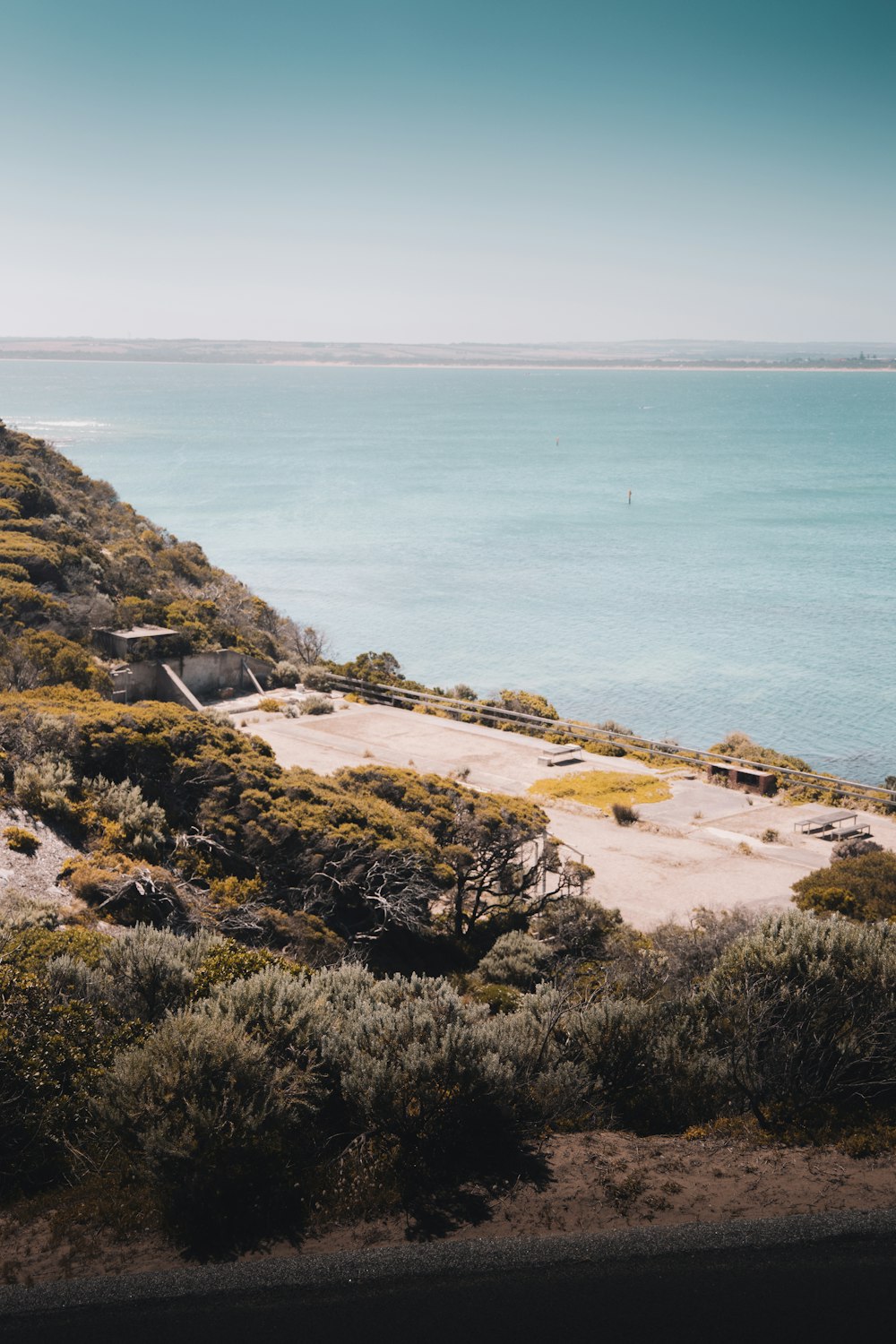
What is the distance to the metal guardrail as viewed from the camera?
2522 centimetres

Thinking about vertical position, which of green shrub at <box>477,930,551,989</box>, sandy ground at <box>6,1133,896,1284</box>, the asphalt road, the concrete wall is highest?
the asphalt road

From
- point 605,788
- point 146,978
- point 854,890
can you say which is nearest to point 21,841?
point 146,978

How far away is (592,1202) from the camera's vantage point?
6.29m

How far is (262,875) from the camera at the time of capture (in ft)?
46.7

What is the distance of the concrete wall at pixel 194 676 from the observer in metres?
27.4

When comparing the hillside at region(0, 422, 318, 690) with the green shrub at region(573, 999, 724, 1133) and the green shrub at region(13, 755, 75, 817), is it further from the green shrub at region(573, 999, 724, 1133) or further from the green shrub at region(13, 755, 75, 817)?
the green shrub at region(573, 999, 724, 1133)

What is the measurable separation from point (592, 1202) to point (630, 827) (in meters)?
15.7

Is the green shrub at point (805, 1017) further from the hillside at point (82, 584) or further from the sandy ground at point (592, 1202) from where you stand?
the hillside at point (82, 584)

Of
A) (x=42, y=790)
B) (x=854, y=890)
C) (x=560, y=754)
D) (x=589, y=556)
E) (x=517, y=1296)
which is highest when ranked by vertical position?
(x=517, y=1296)

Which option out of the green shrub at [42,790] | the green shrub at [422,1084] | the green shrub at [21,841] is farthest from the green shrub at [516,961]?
the green shrub at [42,790]

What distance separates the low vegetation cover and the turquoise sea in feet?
72.3

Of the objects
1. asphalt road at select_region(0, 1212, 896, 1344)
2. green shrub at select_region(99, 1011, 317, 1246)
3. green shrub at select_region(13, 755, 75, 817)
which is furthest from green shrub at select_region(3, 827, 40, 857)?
asphalt road at select_region(0, 1212, 896, 1344)

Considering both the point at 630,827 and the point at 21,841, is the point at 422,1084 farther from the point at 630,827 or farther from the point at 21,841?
the point at 630,827

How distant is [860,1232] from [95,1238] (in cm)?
405
